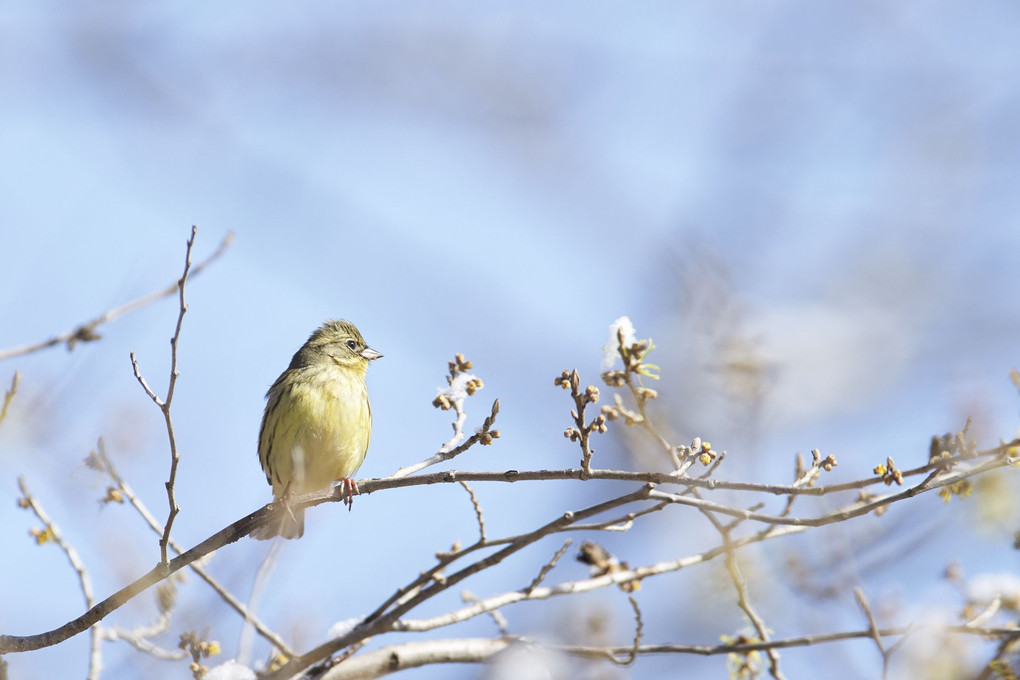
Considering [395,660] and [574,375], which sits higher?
[574,375]

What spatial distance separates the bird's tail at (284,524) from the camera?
A: 4162 mm

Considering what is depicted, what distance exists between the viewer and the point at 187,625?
13.2 ft

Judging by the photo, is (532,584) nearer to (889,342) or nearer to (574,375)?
(574,375)

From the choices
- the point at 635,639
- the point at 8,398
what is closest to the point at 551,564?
the point at 635,639

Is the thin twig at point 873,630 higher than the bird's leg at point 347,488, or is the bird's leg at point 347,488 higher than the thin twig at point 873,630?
the bird's leg at point 347,488

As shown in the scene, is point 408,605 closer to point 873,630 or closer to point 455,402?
point 455,402

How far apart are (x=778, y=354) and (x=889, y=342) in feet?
2.33

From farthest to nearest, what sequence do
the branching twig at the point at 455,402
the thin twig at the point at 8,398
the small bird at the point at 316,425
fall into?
the small bird at the point at 316,425 → the branching twig at the point at 455,402 → the thin twig at the point at 8,398

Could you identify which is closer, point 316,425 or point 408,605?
point 408,605

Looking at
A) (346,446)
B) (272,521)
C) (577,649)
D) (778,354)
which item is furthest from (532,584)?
(346,446)

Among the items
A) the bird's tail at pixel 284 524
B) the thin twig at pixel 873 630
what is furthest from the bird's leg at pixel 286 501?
the thin twig at pixel 873 630

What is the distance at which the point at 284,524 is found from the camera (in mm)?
4207

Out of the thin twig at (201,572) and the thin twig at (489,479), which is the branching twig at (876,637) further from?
the thin twig at (201,572)

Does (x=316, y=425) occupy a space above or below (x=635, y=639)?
above
